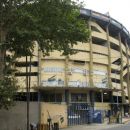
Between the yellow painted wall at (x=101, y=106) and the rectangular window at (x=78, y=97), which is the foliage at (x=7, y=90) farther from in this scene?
the yellow painted wall at (x=101, y=106)

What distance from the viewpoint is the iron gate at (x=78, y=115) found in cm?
4678

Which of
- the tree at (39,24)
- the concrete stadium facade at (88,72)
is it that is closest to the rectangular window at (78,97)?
the concrete stadium facade at (88,72)

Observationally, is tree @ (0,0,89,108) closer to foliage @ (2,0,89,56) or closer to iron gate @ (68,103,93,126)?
foliage @ (2,0,89,56)

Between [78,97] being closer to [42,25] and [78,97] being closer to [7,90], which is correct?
[42,25]

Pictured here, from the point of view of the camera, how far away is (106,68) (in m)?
82.9

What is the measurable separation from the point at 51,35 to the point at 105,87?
51.0 m

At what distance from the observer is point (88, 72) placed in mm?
78812

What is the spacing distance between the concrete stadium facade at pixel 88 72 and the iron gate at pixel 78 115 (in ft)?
66.3

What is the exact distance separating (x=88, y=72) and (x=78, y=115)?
3069 cm

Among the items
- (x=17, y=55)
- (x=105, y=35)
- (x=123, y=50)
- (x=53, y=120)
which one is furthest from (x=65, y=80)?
(x=17, y=55)

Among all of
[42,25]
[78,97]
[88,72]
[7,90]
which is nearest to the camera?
[7,90]

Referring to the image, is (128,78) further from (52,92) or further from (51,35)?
(51,35)

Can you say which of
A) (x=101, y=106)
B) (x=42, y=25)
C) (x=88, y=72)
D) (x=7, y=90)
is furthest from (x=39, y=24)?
(x=101, y=106)

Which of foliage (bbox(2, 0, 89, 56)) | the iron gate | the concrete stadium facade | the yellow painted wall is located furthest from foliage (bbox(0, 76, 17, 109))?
the yellow painted wall
